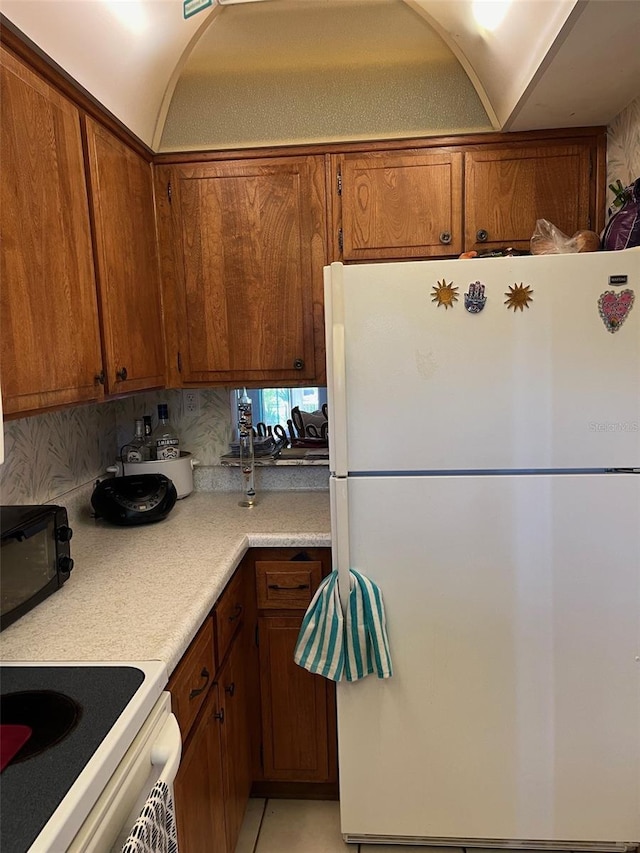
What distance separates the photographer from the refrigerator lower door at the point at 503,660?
1.52 meters

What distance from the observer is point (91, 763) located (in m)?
0.80

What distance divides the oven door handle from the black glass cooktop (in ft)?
0.34

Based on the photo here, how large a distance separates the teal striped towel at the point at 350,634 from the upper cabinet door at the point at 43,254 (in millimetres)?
855

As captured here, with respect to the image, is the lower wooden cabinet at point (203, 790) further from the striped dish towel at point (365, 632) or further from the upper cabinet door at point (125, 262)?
the upper cabinet door at point (125, 262)

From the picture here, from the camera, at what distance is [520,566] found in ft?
5.03

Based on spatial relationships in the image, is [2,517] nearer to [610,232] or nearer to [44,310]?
[44,310]

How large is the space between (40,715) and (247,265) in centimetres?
151

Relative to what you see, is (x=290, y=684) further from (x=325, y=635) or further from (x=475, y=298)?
(x=475, y=298)

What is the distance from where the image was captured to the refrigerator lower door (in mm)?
1518

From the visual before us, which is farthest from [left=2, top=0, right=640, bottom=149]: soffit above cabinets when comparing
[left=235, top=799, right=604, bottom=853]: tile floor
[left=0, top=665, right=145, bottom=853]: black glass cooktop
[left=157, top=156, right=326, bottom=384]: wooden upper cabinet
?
[left=235, top=799, right=604, bottom=853]: tile floor

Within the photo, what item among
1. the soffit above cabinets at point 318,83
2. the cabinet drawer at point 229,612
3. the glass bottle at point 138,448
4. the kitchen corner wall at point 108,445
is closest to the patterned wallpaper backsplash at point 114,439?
the kitchen corner wall at point 108,445

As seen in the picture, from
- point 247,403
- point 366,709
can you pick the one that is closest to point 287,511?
point 247,403

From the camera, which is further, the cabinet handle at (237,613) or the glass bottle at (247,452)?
the glass bottle at (247,452)

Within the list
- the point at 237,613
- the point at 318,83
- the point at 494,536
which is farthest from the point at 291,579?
the point at 318,83
